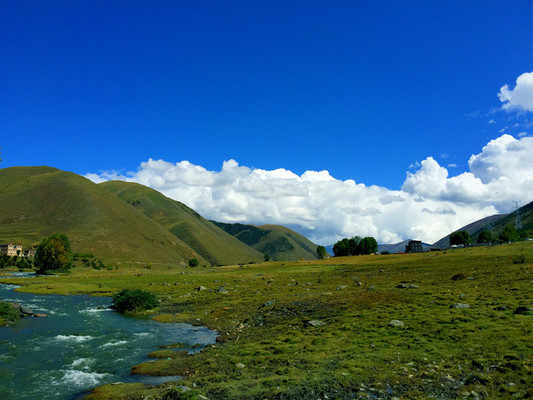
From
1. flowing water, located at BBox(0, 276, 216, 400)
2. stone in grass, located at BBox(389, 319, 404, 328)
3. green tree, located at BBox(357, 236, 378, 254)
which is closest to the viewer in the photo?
flowing water, located at BBox(0, 276, 216, 400)

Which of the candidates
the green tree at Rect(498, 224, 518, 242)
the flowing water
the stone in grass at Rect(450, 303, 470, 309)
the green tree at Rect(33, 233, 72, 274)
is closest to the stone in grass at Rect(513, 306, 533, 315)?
the stone in grass at Rect(450, 303, 470, 309)

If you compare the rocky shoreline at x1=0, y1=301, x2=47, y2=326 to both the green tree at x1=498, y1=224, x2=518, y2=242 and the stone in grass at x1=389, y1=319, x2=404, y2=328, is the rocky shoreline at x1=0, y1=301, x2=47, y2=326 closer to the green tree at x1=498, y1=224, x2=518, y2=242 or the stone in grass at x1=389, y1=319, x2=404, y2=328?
the stone in grass at x1=389, y1=319, x2=404, y2=328

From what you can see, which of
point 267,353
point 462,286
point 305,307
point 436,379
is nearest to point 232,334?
point 267,353

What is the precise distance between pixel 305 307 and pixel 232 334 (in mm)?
10910

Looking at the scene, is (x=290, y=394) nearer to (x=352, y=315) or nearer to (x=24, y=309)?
(x=352, y=315)

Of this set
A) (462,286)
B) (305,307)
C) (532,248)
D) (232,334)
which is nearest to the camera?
(232,334)

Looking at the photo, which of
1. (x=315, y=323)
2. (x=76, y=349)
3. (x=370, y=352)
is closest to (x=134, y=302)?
(x=76, y=349)

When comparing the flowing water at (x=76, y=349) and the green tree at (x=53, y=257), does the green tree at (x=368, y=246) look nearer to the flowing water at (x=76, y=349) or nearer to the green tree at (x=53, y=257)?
the green tree at (x=53, y=257)

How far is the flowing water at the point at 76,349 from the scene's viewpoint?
20.2m

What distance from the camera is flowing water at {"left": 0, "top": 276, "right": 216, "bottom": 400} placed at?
2016 cm

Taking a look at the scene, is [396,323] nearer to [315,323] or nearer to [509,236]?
[315,323]

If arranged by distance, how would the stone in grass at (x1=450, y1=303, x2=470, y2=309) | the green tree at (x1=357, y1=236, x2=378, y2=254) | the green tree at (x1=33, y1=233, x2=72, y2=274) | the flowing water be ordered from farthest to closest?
1. the green tree at (x1=357, y1=236, x2=378, y2=254)
2. the green tree at (x1=33, y1=233, x2=72, y2=274)
3. the stone in grass at (x1=450, y1=303, x2=470, y2=309)
4. the flowing water

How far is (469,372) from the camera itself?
17312mm

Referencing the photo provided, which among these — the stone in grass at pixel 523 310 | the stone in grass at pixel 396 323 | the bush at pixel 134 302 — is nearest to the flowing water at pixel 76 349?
the bush at pixel 134 302
